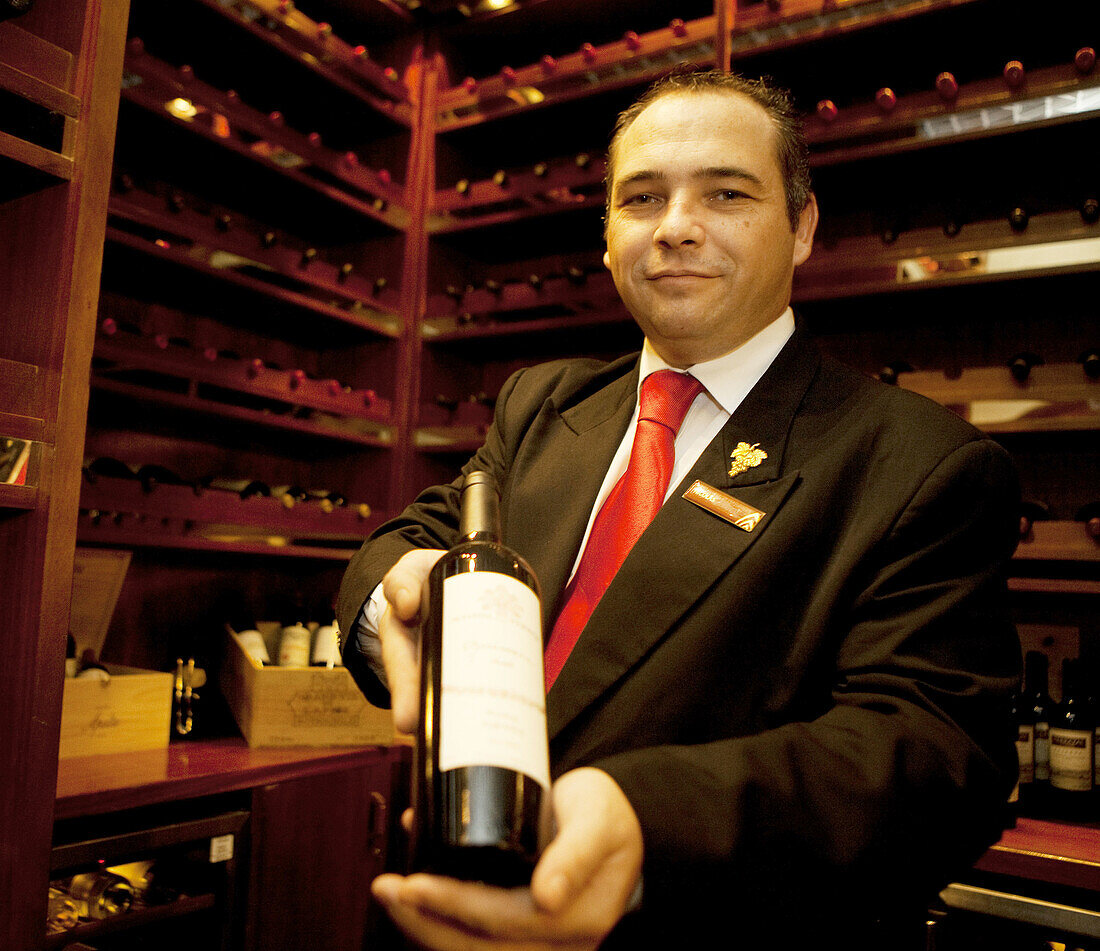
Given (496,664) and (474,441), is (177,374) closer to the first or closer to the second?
(474,441)

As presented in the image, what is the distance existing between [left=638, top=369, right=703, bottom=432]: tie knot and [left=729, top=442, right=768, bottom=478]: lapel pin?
4.3 inches

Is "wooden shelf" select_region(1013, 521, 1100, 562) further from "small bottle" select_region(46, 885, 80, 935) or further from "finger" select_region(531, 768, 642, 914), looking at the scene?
"small bottle" select_region(46, 885, 80, 935)

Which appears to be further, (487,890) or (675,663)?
(675,663)

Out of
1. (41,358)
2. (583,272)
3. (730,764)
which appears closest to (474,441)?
(583,272)

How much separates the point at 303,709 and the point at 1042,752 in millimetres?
1815

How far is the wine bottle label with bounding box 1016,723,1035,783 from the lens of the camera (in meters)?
1.96

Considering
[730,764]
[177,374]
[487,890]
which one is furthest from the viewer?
[177,374]

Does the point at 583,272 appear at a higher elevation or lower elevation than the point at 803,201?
higher

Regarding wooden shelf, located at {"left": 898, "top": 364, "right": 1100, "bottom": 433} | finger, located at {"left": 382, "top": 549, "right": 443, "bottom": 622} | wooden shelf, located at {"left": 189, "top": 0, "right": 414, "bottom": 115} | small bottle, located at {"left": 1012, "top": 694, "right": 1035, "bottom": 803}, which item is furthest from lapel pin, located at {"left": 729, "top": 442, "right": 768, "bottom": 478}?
wooden shelf, located at {"left": 189, "top": 0, "right": 414, "bottom": 115}

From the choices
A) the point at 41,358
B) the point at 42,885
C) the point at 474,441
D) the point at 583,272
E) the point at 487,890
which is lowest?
the point at 42,885

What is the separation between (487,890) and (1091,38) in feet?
8.99

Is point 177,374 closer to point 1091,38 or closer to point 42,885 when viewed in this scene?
point 42,885

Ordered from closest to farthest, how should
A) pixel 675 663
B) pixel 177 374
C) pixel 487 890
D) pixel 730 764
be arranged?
pixel 487 890 < pixel 730 764 < pixel 675 663 < pixel 177 374

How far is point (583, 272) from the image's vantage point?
261 centimetres
